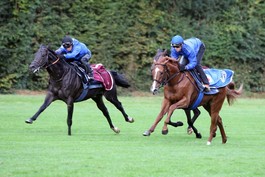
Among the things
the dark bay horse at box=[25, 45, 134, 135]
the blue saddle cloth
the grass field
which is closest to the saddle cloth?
the blue saddle cloth

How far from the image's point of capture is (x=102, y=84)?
19109 mm

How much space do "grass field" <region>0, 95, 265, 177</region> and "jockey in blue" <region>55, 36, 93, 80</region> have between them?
1625 millimetres

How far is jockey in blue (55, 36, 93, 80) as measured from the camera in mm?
18109

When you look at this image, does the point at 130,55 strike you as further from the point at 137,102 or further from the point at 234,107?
the point at 234,107

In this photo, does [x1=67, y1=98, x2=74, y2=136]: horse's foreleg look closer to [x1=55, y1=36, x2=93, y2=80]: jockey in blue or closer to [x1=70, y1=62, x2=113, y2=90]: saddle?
[x1=70, y1=62, x2=113, y2=90]: saddle

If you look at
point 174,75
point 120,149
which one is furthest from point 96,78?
point 120,149

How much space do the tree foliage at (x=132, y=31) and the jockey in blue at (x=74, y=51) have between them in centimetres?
1659

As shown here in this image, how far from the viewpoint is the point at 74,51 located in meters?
18.3

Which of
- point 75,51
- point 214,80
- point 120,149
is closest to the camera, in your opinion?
point 120,149

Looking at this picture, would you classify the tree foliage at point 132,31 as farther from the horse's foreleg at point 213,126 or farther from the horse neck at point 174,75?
the horse's foreleg at point 213,126

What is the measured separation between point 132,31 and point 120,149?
2422 cm

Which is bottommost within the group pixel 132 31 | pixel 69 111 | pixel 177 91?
pixel 132 31

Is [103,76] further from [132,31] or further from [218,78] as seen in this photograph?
[132,31]

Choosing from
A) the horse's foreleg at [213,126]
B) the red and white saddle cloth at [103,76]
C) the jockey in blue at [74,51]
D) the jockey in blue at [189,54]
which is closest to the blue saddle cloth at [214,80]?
the jockey in blue at [189,54]
